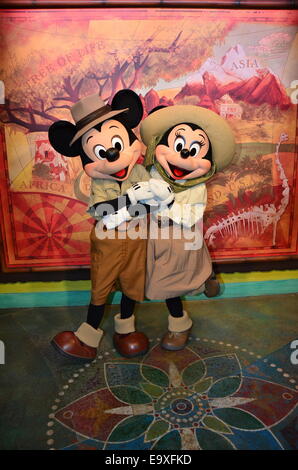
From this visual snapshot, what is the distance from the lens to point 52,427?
1.41 metres

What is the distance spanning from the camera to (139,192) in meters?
1.57

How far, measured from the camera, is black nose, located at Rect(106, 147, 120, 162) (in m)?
1.49

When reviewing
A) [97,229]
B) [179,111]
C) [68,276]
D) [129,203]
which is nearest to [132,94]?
[179,111]

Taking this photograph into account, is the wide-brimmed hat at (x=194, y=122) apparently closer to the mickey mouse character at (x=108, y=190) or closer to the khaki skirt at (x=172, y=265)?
the mickey mouse character at (x=108, y=190)

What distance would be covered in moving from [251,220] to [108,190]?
1.05m

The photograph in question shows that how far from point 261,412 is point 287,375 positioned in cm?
26

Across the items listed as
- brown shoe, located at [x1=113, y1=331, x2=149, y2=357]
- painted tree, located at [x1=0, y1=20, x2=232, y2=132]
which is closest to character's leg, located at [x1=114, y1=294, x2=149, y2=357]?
brown shoe, located at [x1=113, y1=331, x2=149, y2=357]

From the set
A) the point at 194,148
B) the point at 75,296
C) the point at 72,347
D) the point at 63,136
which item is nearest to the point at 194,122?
the point at 194,148

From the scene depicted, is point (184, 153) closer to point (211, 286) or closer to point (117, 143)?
point (117, 143)

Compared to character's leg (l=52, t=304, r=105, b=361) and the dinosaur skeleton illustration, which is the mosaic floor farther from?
the dinosaur skeleton illustration

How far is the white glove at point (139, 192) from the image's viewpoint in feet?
5.15

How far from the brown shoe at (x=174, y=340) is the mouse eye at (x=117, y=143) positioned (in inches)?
35.5

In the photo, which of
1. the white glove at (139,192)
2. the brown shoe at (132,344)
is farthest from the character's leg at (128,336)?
the white glove at (139,192)

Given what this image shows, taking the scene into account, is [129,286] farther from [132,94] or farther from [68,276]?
[132,94]
